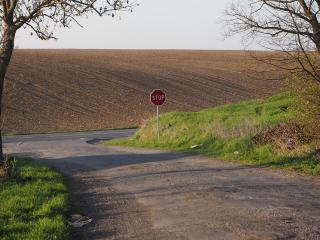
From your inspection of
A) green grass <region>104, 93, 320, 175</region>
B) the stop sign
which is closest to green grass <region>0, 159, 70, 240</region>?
green grass <region>104, 93, 320, 175</region>

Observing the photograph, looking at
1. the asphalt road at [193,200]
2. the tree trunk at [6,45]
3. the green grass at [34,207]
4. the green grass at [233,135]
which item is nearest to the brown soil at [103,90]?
the green grass at [233,135]

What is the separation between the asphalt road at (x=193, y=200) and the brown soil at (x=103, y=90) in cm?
2110

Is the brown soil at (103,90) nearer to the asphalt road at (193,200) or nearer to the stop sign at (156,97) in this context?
the stop sign at (156,97)

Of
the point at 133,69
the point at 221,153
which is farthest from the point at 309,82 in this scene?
the point at 133,69

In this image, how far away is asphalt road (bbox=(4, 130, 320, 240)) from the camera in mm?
7586

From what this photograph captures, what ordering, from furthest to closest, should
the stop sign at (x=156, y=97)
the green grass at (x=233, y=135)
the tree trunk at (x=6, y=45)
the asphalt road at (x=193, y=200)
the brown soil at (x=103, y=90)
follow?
1. the brown soil at (x=103, y=90)
2. the stop sign at (x=156, y=97)
3. the green grass at (x=233, y=135)
4. the tree trunk at (x=6, y=45)
5. the asphalt road at (x=193, y=200)

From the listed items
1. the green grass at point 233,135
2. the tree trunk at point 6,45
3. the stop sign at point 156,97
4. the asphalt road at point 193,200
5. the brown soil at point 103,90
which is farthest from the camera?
the brown soil at point 103,90

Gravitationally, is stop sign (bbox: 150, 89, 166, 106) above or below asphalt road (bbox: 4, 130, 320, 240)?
above

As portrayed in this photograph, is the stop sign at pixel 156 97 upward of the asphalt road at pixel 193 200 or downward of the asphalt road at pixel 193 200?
upward

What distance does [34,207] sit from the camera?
9.48 meters

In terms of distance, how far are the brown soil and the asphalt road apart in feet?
69.2

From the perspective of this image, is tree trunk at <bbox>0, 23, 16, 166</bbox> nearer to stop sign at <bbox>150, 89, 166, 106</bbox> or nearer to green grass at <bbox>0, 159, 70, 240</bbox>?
green grass at <bbox>0, 159, 70, 240</bbox>

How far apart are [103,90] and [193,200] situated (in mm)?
45833

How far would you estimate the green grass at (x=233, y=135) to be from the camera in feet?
47.6
